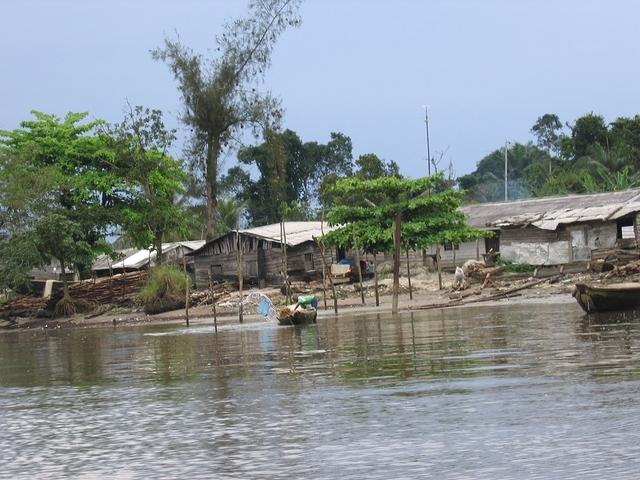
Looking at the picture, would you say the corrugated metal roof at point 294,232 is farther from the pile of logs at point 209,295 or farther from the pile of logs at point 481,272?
the pile of logs at point 481,272

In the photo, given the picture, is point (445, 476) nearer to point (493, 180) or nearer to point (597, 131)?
point (597, 131)

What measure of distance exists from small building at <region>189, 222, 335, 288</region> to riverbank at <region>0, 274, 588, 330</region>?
10.4ft

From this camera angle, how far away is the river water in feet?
32.7

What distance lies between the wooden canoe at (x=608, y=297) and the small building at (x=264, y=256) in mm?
24358

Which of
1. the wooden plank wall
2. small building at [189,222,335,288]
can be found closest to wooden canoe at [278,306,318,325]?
small building at [189,222,335,288]

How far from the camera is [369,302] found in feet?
133

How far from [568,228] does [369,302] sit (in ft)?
30.0

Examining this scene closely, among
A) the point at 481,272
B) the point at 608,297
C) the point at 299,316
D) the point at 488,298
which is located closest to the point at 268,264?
the point at 481,272

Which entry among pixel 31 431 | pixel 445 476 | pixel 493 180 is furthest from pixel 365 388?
pixel 493 180

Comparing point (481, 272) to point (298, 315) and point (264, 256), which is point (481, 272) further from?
point (264, 256)

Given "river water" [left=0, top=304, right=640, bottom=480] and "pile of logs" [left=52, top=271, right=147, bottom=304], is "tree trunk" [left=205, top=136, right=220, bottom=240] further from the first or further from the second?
"river water" [left=0, top=304, right=640, bottom=480]

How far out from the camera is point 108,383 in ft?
61.3

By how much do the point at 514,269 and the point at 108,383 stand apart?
2781cm

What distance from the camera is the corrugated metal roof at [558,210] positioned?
42166 mm
